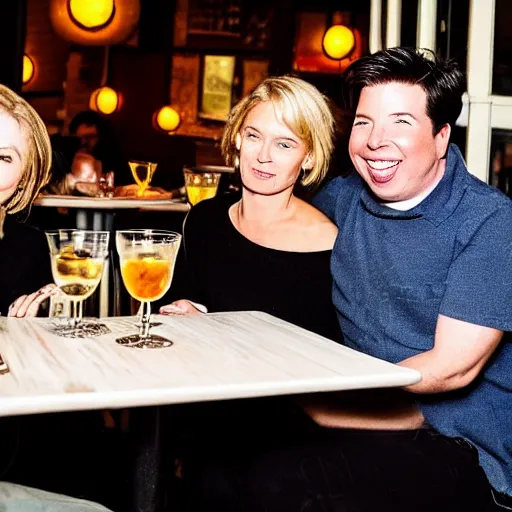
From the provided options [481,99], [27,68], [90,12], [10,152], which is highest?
[27,68]

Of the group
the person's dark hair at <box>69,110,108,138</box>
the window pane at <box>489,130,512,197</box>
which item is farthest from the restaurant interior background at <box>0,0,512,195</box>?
the window pane at <box>489,130,512,197</box>

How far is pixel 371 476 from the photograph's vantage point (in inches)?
61.4

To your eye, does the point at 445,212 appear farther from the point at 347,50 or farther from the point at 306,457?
the point at 347,50

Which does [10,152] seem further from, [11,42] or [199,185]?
Answer: [11,42]

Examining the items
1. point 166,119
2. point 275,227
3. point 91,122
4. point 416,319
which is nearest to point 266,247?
point 275,227

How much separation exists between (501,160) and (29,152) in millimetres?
1494

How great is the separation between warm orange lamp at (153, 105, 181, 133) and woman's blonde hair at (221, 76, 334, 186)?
7.38 meters

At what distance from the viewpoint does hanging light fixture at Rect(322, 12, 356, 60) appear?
8.33 meters

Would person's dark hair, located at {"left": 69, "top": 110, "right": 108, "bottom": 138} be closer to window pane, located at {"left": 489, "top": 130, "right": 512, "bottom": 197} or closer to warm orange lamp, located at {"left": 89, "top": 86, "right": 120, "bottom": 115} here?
warm orange lamp, located at {"left": 89, "top": 86, "right": 120, "bottom": 115}

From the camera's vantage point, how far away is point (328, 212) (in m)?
2.21

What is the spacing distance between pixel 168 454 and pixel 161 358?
0.81 m

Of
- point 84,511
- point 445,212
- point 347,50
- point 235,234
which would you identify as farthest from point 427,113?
point 347,50

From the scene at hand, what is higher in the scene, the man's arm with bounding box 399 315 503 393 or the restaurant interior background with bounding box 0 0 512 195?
the restaurant interior background with bounding box 0 0 512 195

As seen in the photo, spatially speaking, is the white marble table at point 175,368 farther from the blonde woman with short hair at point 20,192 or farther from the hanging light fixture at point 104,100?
the hanging light fixture at point 104,100
